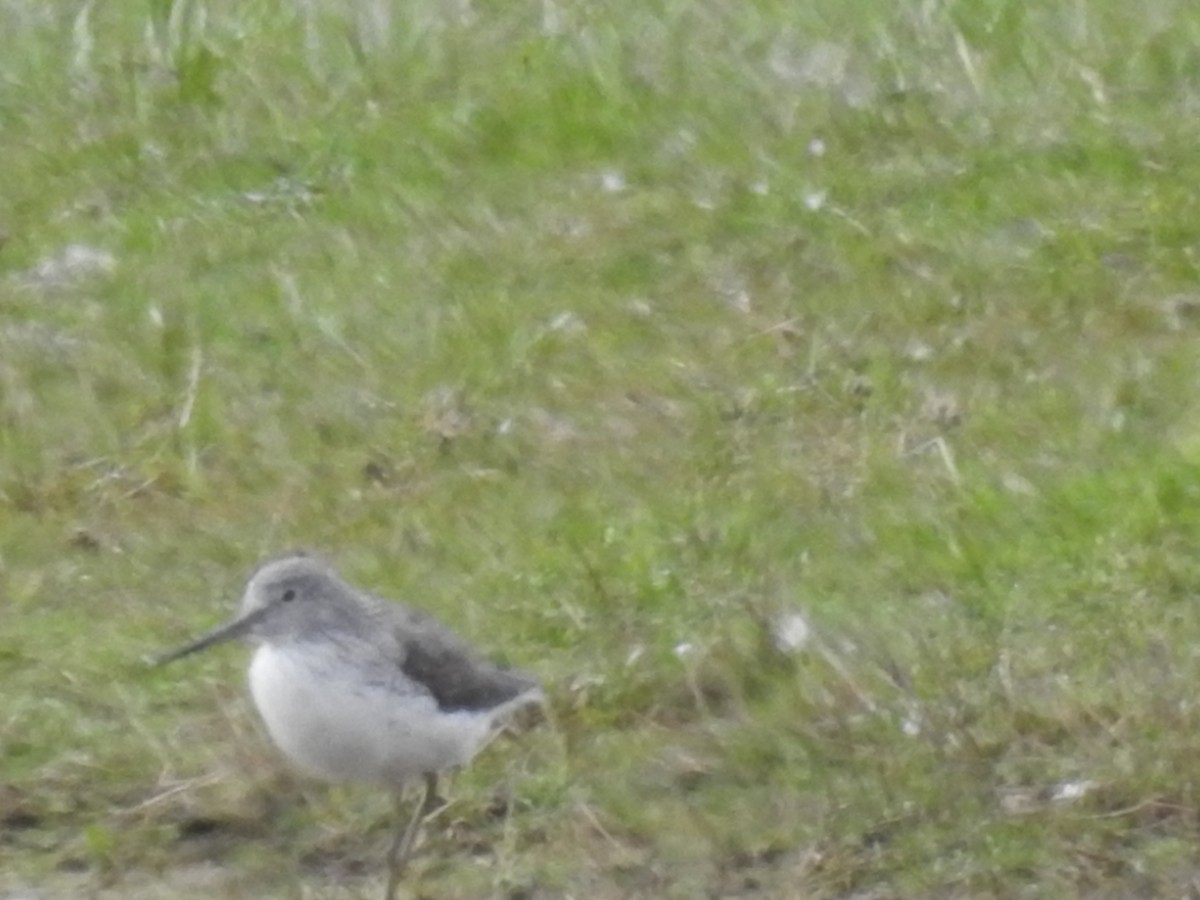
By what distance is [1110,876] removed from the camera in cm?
579

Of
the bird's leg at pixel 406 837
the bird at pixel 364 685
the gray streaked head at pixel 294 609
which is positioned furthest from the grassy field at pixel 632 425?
the gray streaked head at pixel 294 609

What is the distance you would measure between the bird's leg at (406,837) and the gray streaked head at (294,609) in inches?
13.6

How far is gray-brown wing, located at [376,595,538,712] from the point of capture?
6.30m

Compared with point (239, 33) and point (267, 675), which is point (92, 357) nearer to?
point (239, 33)

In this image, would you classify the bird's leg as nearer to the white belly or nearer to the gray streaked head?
the white belly

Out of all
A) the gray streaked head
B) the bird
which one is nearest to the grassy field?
the bird

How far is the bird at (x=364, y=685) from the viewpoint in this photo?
6102 mm

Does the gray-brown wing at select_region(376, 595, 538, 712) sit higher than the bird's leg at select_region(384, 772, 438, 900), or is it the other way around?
the gray-brown wing at select_region(376, 595, 538, 712)

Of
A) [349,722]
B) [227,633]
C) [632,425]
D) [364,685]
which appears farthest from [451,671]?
[632,425]

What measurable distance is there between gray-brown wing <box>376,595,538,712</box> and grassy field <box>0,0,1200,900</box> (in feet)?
0.64

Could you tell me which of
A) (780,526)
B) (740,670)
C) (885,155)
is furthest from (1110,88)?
(740,670)

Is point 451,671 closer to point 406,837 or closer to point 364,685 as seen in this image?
point 364,685

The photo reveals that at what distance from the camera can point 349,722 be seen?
611 centimetres

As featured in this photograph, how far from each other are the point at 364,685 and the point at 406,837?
0.33 metres
